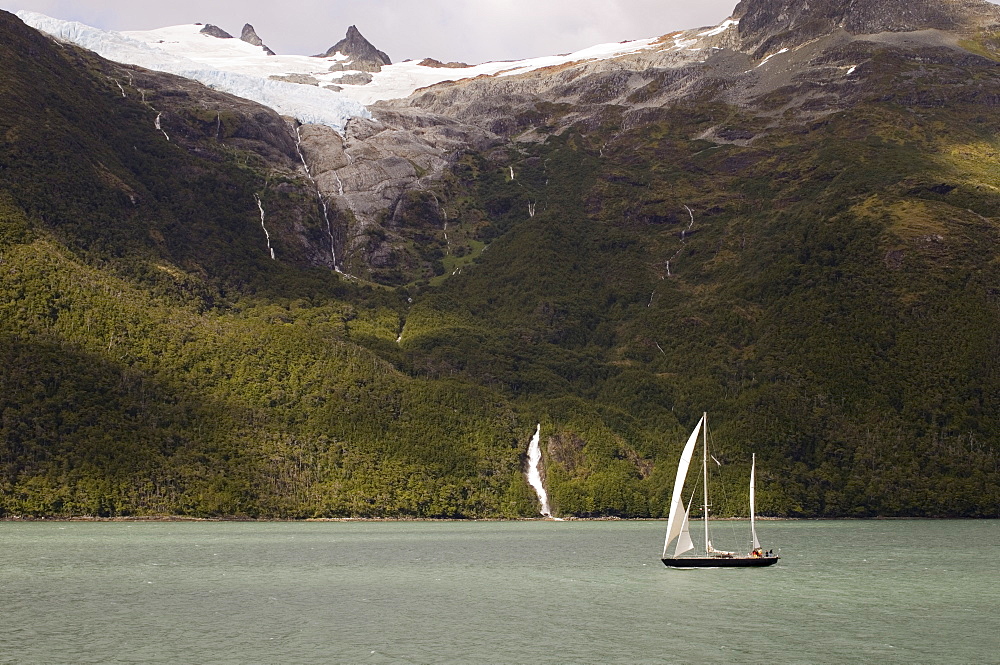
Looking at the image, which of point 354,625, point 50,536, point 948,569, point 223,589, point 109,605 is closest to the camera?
point 354,625

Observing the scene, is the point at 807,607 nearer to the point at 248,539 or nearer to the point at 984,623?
the point at 984,623

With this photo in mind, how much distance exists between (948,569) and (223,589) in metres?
75.5

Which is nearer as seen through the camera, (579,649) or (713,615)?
(579,649)

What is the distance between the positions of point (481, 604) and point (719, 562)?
30688 mm

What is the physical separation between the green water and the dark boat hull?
125 centimetres

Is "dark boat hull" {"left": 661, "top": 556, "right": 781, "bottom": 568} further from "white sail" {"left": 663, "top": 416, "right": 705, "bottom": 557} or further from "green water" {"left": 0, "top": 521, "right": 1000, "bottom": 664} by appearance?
"white sail" {"left": 663, "top": 416, "right": 705, "bottom": 557}

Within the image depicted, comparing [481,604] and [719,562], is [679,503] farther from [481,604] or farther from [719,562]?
[481,604]

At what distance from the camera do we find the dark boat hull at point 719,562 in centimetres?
11366

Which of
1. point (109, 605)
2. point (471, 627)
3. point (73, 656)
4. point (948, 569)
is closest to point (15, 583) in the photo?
point (109, 605)

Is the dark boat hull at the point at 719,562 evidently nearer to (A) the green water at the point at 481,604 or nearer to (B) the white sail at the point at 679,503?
(A) the green water at the point at 481,604

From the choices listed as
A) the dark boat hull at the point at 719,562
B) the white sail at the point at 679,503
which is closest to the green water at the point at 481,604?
the dark boat hull at the point at 719,562

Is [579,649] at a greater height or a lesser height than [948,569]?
lesser

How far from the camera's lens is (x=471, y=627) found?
81750mm

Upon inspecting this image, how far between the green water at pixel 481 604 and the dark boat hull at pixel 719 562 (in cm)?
125
